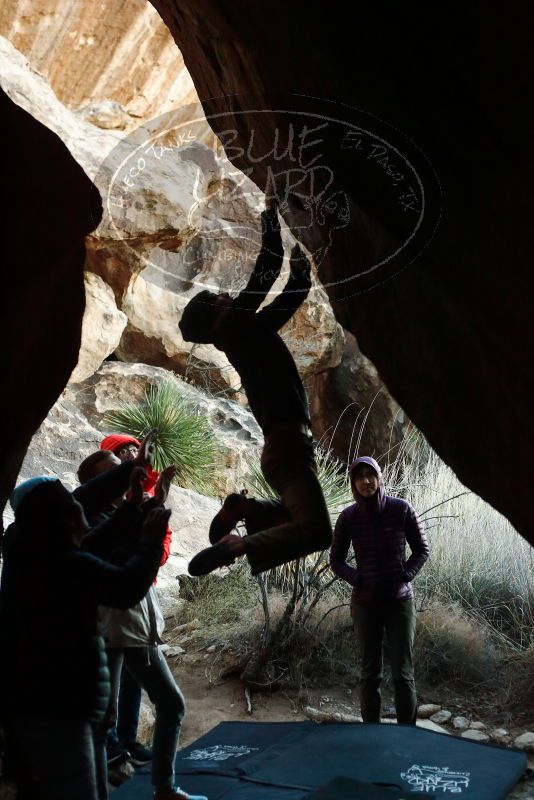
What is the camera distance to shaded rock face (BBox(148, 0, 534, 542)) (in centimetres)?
206

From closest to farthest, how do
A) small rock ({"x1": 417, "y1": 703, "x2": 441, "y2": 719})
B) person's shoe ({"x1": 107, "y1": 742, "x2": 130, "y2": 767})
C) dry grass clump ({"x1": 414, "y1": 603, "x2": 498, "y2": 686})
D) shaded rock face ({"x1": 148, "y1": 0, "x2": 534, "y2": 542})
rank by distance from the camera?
1. shaded rock face ({"x1": 148, "y1": 0, "x2": 534, "y2": 542})
2. person's shoe ({"x1": 107, "y1": 742, "x2": 130, "y2": 767})
3. small rock ({"x1": 417, "y1": 703, "x2": 441, "y2": 719})
4. dry grass clump ({"x1": 414, "y1": 603, "x2": 498, "y2": 686})

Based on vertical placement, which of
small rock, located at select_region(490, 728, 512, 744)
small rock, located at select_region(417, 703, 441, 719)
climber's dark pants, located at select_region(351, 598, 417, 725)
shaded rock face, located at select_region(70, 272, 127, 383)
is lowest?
small rock, located at select_region(417, 703, 441, 719)

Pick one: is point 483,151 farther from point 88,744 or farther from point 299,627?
point 299,627

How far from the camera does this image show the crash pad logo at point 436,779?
12.0 ft

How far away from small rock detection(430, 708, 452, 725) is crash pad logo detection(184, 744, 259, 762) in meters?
1.18

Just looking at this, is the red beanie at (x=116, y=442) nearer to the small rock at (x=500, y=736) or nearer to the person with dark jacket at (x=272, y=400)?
the person with dark jacket at (x=272, y=400)

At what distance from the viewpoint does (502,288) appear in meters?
2.24

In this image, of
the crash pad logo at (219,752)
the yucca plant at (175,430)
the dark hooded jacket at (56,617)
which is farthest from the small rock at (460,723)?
the dark hooded jacket at (56,617)

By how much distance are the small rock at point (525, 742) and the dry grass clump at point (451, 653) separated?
66 cm

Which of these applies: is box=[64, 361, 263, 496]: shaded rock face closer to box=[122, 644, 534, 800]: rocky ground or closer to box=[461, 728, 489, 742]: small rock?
box=[122, 644, 534, 800]: rocky ground

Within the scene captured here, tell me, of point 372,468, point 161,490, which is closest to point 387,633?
point 372,468

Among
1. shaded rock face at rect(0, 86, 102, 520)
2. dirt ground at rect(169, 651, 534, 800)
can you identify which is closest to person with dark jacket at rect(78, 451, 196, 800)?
shaded rock face at rect(0, 86, 102, 520)

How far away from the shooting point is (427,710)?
493 centimetres

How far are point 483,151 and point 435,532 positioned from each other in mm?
4610
